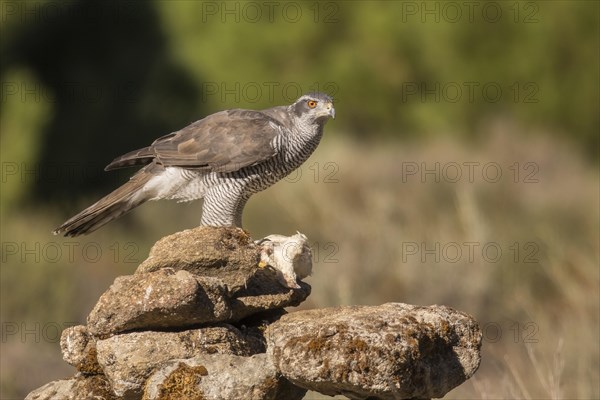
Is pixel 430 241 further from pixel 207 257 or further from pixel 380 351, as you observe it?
pixel 380 351

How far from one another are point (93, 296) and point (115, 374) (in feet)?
37.4

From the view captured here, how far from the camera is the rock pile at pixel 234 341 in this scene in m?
4.30

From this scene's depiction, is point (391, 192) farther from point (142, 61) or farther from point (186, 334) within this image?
point (186, 334)

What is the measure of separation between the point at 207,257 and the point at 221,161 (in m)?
2.33

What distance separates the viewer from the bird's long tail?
7.28 metres

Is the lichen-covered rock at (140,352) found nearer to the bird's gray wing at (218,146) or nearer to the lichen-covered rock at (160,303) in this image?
the lichen-covered rock at (160,303)

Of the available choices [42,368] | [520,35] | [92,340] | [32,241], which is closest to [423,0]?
[520,35]

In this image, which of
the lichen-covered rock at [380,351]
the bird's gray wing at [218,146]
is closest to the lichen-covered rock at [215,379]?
the lichen-covered rock at [380,351]

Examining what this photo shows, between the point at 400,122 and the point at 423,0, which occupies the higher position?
the point at 423,0

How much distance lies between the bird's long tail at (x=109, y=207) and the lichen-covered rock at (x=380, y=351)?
9.63ft

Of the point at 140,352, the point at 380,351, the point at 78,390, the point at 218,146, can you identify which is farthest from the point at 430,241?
the point at 380,351

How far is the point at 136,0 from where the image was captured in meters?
20.8

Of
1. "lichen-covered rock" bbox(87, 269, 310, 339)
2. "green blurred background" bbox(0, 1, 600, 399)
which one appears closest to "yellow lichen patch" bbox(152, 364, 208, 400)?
"lichen-covered rock" bbox(87, 269, 310, 339)

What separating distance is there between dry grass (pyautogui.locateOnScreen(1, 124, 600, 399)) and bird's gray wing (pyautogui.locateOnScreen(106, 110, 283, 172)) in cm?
301
